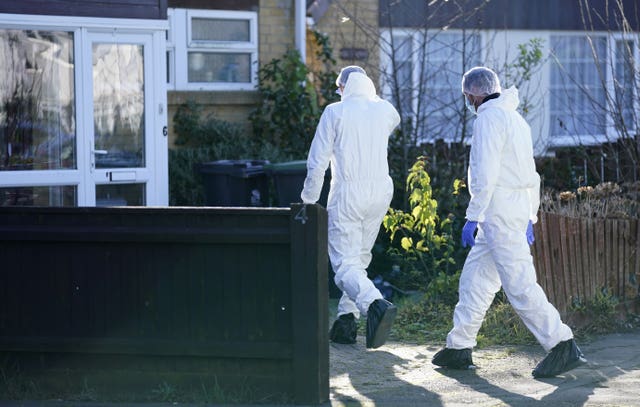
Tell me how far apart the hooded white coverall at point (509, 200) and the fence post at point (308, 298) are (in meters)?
1.12

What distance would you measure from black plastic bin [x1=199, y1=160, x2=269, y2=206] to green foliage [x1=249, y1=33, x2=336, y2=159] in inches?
61.0

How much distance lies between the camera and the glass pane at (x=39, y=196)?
31.5 feet

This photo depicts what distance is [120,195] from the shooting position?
402 inches

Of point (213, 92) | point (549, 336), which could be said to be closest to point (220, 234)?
point (549, 336)

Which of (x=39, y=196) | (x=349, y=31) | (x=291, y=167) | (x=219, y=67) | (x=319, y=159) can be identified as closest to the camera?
(x=319, y=159)

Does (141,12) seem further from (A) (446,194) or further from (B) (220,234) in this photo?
(B) (220,234)

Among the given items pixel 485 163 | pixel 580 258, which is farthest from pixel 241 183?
pixel 485 163

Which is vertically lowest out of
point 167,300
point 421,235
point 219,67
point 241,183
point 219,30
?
point 167,300

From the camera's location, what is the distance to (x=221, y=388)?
5.96 metres

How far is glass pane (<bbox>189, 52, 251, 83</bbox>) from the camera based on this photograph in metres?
12.7

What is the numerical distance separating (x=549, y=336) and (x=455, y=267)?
10.4 feet

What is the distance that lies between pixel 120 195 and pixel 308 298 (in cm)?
478

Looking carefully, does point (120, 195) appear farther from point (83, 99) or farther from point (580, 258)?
point (580, 258)

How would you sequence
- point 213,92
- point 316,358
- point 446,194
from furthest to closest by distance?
point 213,92
point 446,194
point 316,358
